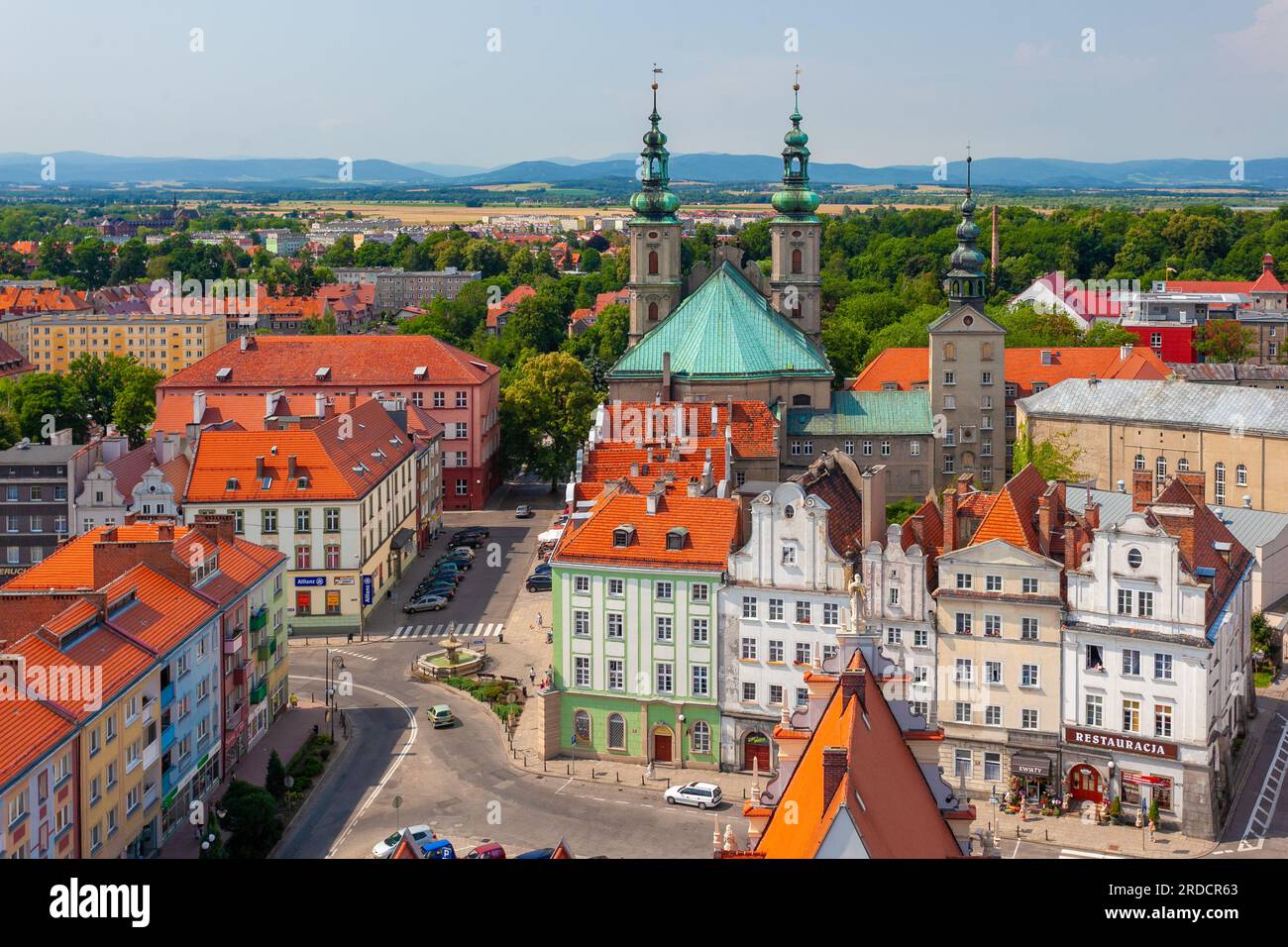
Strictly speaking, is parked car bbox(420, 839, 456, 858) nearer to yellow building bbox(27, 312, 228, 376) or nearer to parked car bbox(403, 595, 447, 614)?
parked car bbox(403, 595, 447, 614)

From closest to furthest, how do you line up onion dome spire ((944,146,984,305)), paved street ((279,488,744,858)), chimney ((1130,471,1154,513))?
paved street ((279,488,744,858)), chimney ((1130,471,1154,513)), onion dome spire ((944,146,984,305))

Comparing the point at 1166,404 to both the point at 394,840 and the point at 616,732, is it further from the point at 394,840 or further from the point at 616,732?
the point at 394,840

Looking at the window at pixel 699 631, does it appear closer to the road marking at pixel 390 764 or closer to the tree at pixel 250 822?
the road marking at pixel 390 764

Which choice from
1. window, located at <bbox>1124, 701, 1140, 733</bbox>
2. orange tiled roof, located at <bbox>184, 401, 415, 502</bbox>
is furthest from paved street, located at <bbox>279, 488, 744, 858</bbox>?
window, located at <bbox>1124, 701, 1140, 733</bbox>

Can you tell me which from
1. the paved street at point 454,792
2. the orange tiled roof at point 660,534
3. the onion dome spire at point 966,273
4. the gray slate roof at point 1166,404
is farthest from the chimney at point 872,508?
the onion dome spire at point 966,273

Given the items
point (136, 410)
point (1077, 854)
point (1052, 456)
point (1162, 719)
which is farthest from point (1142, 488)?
point (136, 410)

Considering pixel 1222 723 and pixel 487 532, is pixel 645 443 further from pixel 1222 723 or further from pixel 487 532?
pixel 1222 723
